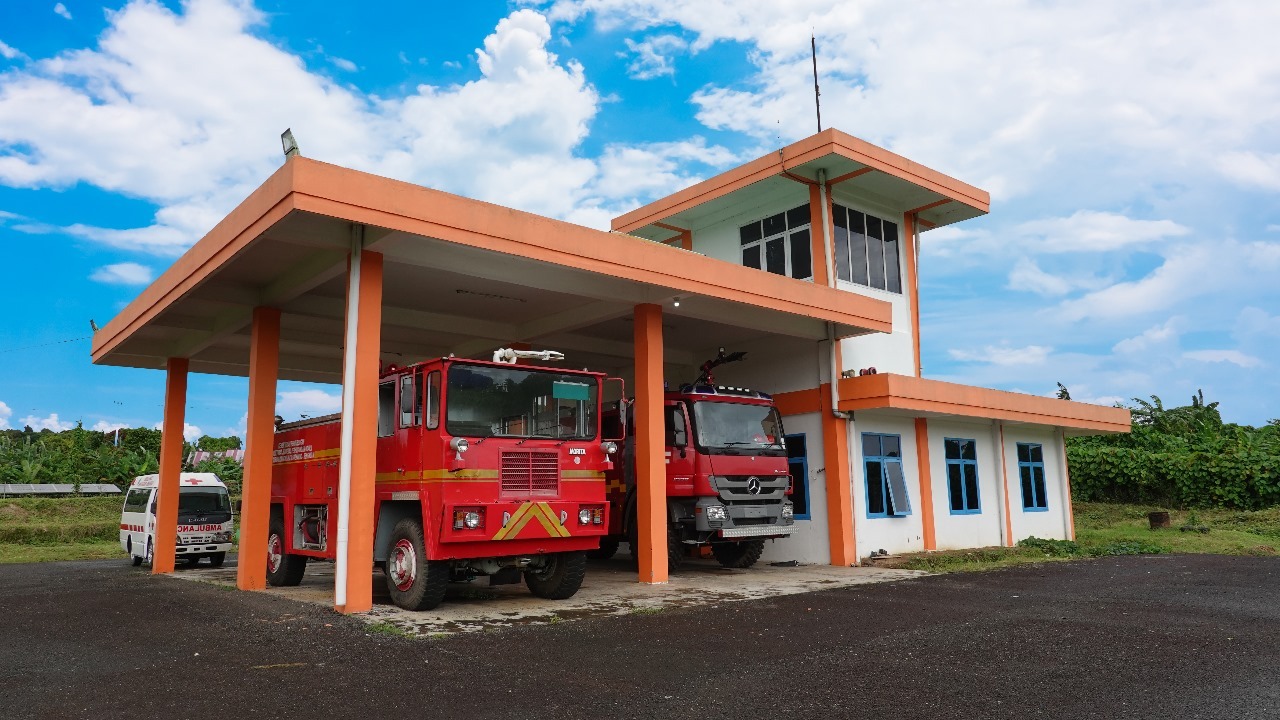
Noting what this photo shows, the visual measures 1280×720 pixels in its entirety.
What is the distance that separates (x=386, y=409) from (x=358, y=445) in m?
0.97

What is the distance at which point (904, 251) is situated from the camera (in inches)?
682

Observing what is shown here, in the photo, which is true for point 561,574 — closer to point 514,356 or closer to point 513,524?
point 513,524

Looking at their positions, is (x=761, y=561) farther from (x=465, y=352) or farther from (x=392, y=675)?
(x=392, y=675)

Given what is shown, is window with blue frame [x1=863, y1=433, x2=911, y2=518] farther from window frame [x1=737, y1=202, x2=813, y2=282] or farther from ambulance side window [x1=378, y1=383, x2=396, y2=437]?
ambulance side window [x1=378, y1=383, x2=396, y2=437]

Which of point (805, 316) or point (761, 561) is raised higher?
point (805, 316)

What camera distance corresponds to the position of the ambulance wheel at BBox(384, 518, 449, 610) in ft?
28.6

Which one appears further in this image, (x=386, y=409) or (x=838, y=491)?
(x=838, y=491)

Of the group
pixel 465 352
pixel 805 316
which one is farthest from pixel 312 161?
pixel 805 316

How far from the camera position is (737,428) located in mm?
12742

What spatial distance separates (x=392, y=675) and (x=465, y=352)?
31.6 feet

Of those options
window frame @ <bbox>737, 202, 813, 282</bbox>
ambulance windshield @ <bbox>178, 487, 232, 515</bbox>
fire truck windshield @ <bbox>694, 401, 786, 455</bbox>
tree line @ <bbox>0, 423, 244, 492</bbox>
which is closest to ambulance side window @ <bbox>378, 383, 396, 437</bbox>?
fire truck windshield @ <bbox>694, 401, 786, 455</bbox>

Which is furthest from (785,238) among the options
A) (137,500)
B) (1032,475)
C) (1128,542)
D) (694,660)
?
(137,500)

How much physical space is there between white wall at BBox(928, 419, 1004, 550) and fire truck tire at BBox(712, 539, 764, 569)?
4232 millimetres

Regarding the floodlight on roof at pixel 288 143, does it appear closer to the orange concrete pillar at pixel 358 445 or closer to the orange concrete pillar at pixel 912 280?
the orange concrete pillar at pixel 358 445
